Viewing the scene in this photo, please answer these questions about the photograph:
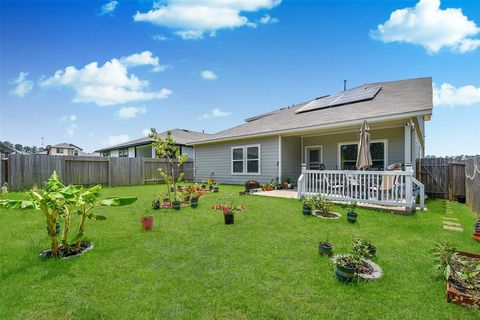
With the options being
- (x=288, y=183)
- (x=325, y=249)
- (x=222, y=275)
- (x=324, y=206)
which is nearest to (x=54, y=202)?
(x=222, y=275)

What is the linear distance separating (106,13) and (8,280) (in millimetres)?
9196

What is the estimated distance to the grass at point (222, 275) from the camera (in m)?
2.17

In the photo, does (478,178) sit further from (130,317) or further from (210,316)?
(130,317)

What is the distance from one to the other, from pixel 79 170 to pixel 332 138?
13.8 m

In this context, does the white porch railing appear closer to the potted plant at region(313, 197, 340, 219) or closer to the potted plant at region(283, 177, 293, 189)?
the potted plant at region(313, 197, 340, 219)

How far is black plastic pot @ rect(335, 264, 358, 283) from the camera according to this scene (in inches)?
103

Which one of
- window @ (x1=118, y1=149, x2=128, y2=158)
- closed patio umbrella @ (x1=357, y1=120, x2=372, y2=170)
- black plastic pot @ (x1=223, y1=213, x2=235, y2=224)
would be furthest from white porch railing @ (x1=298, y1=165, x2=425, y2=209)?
window @ (x1=118, y1=149, x2=128, y2=158)

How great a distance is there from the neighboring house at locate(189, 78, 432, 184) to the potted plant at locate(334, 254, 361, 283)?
654cm

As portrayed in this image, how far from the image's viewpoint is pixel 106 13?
8508 mm

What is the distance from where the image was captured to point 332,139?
1146 centimetres

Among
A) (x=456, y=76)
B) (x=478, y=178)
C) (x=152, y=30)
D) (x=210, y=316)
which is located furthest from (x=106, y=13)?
(x=456, y=76)

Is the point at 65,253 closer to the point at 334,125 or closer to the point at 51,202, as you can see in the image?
the point at 51,202

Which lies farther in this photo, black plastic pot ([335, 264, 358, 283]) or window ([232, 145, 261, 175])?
window ([232, 145, 261, 175])

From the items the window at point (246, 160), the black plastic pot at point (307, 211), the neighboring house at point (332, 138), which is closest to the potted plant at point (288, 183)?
the neighboring house at point (332, 138)
